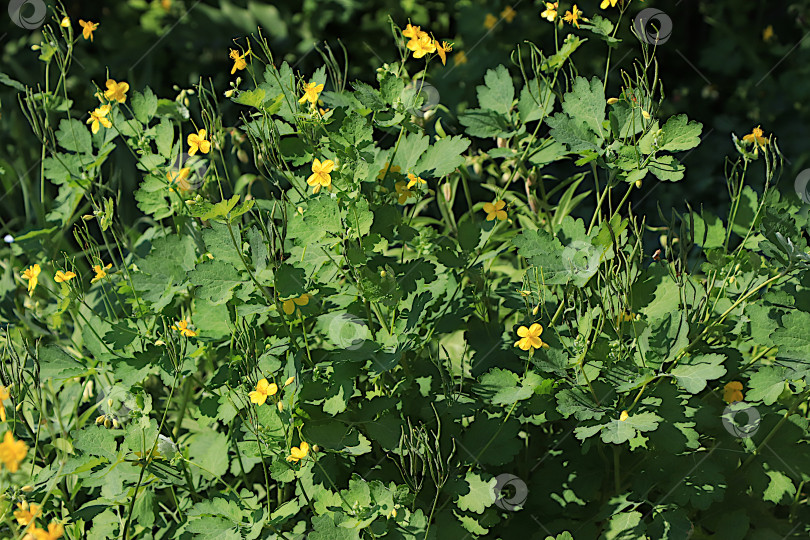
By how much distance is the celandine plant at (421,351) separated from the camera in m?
1.20

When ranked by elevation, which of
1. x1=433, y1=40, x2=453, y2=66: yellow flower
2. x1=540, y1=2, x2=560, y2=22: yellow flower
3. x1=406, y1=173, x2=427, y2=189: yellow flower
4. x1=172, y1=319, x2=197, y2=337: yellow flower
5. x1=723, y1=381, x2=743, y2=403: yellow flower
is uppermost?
x1=540, y1=2, x2=560, y2=22: yellow flower

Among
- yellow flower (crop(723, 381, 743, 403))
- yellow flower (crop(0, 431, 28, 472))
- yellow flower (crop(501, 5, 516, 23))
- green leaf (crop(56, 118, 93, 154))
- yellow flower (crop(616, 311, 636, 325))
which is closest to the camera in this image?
yellow flower (crop(0, 431, 28, 472))

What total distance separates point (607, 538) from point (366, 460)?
1.37 ft

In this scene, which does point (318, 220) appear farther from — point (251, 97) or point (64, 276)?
point (64, 276)

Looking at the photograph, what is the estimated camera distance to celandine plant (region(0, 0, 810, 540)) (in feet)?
3.93

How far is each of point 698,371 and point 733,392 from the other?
24cm

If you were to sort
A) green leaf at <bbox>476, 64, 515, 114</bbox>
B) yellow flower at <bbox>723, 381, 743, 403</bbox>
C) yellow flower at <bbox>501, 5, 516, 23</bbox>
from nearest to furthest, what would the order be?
yellow flower at <bbox>723, 381, 743, 403</bbox> → green leaf at <bbox>476, 64, 515, 114</bbox> → yellow flower at <bbox>501, 5, 516, 23</bbox>

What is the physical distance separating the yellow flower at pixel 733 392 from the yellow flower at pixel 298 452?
704mm

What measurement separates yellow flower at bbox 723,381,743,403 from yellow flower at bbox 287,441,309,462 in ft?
2.31

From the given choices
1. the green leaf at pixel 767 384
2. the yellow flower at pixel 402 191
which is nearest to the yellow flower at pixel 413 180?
the yellow flower at pixel 402 191

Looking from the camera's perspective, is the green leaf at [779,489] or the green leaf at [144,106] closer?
the green leaf at [779,489]

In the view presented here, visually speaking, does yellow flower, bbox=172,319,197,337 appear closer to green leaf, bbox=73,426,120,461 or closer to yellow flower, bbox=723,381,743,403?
green leaf, bbox=73,426,120,461

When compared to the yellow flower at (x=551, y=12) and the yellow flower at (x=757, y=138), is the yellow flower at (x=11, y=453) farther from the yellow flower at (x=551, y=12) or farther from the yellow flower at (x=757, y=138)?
the yellow flower at (x=757, y=138)

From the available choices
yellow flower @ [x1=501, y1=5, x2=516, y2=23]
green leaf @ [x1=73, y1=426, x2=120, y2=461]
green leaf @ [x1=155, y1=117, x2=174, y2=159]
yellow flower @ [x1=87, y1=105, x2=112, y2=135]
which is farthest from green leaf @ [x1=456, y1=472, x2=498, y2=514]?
yellow flower @ [x1=501, y1=5, x2=516, y2=23]
